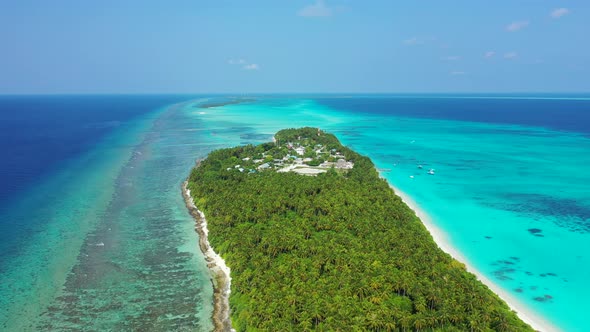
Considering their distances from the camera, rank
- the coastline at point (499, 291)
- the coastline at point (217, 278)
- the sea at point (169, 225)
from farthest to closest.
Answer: the sea at point (169, 225) → the coastline at point (217, 278) → the coastline at point (499, 291)

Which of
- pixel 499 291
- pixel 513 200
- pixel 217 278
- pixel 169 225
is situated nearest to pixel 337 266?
pixel 217 278

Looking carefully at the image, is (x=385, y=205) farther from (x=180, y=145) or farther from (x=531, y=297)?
(x=180, y=145)

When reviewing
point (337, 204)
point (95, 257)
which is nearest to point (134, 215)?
point (95, 257)

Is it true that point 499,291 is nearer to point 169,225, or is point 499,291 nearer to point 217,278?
point 217,278

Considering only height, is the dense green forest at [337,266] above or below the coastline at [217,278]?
above

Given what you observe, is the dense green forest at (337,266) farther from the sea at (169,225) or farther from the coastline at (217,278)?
the sea at (169,225)

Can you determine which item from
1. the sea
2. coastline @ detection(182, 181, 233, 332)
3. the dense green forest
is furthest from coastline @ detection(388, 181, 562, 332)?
coastline @ detection(182, 181, 233, 332)

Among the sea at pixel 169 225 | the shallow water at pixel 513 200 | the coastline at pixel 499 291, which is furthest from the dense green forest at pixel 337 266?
the shallow water at pixel 513 200
